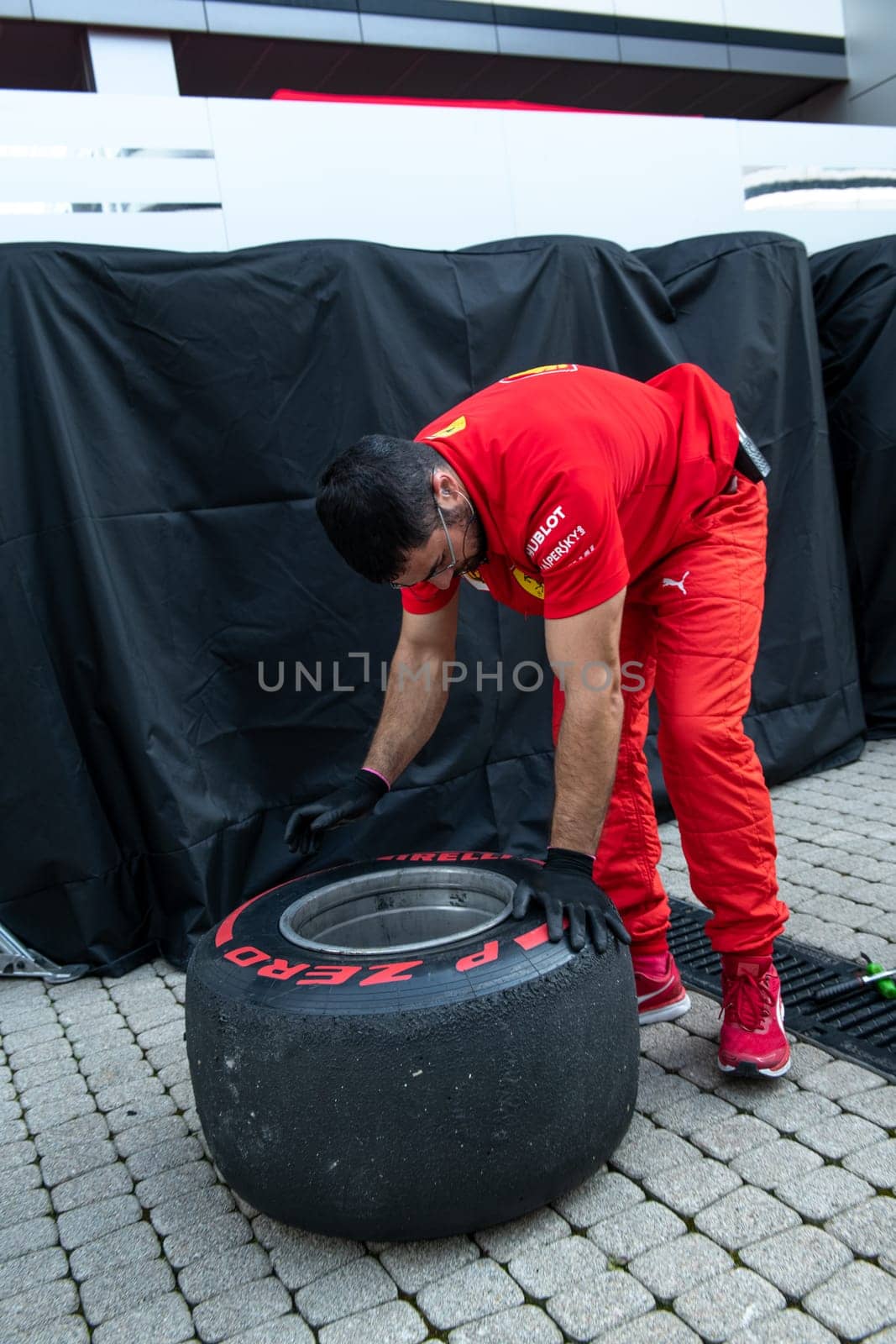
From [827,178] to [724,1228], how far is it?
16.0 feet

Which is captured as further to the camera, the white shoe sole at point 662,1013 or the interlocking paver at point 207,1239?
the white shoe sole at point 662,1013

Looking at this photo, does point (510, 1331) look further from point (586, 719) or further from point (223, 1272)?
point (586, 719)

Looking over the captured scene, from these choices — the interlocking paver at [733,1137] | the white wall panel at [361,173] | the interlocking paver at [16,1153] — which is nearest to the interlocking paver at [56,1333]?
the interlocking paver at [16,1153]

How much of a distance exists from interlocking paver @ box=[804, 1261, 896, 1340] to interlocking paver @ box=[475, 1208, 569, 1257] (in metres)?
0.45

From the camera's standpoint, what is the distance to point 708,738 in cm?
233

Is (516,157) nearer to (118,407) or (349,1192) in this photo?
(118,407)

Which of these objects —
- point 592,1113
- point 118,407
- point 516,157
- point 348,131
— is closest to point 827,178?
point 516,157

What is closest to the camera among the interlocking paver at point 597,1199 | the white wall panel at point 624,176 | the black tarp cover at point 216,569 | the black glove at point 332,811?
the interlocking paver at point 597,1199

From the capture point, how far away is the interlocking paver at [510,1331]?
1696 millimetres

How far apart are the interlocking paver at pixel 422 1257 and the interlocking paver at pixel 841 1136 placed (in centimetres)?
67

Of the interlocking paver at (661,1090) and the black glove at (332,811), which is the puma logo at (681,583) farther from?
the interlocking paver at (661,1090)

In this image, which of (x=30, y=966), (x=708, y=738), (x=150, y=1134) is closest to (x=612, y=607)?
(x=708, y=738)

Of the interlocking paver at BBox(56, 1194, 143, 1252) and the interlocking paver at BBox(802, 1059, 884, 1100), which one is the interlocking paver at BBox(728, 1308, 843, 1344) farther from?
the interlocking paver at BBox(56, 1194, 143, 1252)

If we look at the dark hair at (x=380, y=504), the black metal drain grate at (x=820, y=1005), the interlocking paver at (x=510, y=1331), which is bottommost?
the black metal drain grate at (x=820, y=1005)
